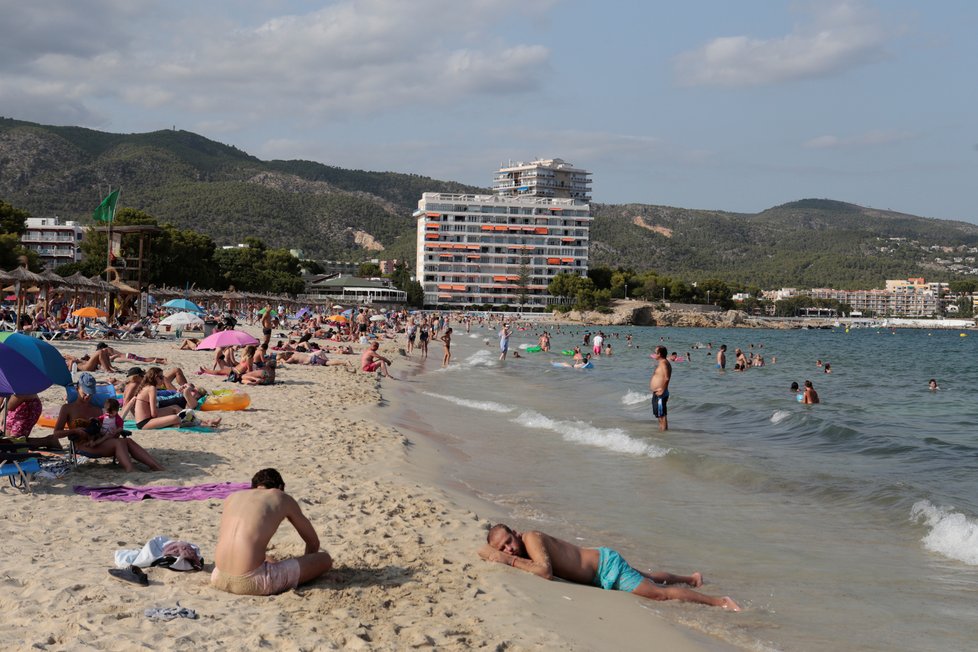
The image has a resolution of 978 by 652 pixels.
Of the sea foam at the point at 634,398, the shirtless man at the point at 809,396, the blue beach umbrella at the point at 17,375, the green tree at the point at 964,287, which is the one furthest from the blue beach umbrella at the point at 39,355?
the green tree at the point at 964,287

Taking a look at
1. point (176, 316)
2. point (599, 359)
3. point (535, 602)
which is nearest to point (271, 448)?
point (535, 602)

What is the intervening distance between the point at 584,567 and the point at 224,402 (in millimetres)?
7813

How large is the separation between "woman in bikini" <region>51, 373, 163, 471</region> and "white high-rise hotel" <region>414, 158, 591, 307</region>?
116146 millimetres

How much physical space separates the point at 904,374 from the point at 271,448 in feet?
99.5

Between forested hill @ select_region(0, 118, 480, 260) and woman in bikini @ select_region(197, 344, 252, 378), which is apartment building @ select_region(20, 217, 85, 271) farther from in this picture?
woman in bikini @ select_region(197, 344, 252, 378)

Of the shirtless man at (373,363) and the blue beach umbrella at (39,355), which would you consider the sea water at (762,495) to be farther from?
the blue beach umbrella at (39,355)

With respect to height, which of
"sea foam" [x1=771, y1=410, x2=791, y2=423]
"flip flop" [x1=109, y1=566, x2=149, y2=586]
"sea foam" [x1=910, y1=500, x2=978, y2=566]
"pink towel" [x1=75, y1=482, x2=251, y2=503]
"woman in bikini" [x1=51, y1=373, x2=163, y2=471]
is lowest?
"sea foam" [x1=771, y1=410, x2=791, y2=423]

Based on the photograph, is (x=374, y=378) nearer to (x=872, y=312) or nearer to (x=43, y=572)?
(x=43, y=572)

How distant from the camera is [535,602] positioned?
16.1 feet

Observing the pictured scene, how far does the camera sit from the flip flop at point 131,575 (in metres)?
4.56

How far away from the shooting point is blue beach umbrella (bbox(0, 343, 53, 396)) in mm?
6586

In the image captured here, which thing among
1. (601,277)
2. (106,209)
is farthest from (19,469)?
Answer: (601,277)

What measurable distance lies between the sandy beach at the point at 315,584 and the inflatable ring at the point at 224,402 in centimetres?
311

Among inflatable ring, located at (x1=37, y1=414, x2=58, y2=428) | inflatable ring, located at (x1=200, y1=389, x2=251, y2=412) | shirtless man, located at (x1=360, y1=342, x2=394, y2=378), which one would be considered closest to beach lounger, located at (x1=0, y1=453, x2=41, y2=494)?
inflatable ring, located at (x1=37, y1=414, x2=58, y2=428)
